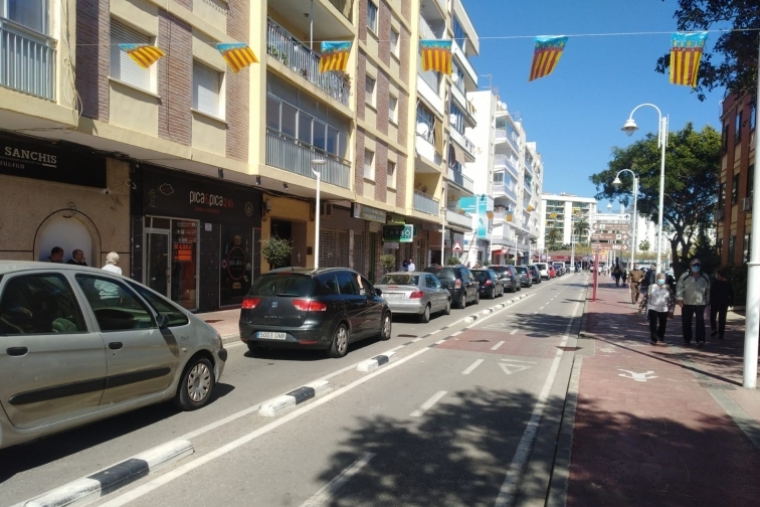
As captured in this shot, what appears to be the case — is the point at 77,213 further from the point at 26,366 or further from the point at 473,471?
the point at 473,471

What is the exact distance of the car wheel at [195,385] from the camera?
19.8ft

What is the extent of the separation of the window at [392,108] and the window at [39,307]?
22.7 m

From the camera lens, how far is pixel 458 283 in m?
20.7

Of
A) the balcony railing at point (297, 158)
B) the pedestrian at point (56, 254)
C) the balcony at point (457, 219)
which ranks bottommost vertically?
the pedestrian at point (56, 254)

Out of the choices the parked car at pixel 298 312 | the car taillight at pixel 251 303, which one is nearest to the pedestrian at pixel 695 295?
the parked car at pixel 298 312

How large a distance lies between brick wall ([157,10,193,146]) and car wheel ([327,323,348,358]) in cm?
644

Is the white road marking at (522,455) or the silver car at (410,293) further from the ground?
the silver car at (410,293)

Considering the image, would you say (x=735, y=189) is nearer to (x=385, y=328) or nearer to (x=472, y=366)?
(x=385, y=328)

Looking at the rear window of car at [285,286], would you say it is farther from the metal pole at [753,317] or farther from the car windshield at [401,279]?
the car windshield at [401,279]

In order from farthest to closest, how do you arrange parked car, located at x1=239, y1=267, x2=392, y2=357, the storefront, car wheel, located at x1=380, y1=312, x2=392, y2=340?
the storefront → car wheel, located at x1=380, y1=312, x2=392, y2=340 → parked car, located at x1=239, y1=267, x2=392, y2=357

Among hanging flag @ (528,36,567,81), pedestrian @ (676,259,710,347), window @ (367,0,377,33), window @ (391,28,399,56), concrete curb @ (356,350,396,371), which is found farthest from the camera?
window @ (391,28,399,56)

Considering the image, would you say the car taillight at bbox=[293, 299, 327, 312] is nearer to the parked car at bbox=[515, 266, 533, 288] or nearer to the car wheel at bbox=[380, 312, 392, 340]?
the car wheel at bbox=[380, 312, 392, 340]

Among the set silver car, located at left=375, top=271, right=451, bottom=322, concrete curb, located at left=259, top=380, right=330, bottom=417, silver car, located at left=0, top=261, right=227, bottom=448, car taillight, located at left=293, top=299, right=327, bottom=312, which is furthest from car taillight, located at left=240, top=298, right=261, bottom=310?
silver car, located at left=375, top=271, right=451, bottom=322

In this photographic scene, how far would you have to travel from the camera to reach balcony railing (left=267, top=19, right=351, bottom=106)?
54.1 feet
